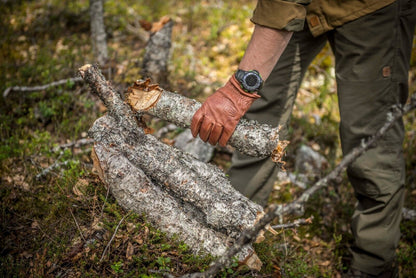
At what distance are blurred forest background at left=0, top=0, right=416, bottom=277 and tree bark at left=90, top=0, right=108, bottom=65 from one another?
0.27 metres

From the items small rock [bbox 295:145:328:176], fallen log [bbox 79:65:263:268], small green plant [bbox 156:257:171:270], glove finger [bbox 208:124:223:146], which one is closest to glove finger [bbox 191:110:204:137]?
glove finger [bbox 208:124:223:146]

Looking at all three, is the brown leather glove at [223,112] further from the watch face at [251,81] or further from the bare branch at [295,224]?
the bare branch at [295,224]

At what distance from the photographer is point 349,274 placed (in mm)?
2924

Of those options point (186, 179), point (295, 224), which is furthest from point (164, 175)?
point (295, 224)

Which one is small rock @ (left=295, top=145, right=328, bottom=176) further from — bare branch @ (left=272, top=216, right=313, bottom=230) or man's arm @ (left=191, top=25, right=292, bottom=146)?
man's arm @ (left=191, top=25, right=292, bottom=146)

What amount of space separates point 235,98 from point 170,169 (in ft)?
2.41

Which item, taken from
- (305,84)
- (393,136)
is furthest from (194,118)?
(305,84)

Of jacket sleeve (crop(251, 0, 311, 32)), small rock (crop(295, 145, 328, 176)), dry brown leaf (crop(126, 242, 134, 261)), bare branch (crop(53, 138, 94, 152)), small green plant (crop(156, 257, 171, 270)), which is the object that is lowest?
bare branch (crop(53, 138, 94, 152))

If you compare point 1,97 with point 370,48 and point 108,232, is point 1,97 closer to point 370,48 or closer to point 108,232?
point 108,232

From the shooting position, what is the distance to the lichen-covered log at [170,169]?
7.34 feet

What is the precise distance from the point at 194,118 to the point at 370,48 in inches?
61.7

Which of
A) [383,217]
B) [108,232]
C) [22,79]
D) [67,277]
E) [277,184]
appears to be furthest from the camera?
[22,79]

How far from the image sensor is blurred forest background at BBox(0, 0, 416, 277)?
2201mm

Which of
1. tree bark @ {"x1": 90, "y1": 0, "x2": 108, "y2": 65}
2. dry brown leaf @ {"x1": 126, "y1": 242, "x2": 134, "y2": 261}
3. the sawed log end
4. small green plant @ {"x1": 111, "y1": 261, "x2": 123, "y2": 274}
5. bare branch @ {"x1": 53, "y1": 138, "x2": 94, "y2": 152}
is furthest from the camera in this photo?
tree bark @ {"x1": 90, "y1": 0, "x2": 108, "y2": 65}
